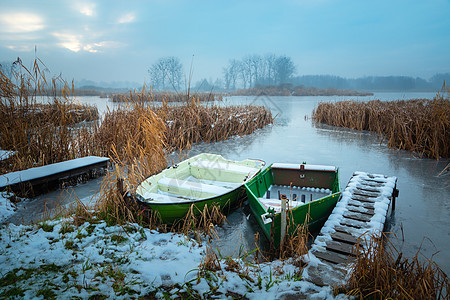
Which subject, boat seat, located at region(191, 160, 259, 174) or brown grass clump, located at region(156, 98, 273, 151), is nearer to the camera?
boat seat, located at region(191, 160, 259, 174)

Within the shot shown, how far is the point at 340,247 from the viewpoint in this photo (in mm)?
3020

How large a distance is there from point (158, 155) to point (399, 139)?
26.1 feet

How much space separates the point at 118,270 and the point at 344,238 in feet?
8.11

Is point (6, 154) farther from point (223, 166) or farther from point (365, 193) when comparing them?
point (365, 193)

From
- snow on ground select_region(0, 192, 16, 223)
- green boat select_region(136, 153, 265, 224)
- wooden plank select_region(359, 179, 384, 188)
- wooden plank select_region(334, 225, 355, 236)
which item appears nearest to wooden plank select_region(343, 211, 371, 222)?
wooden plank select_region(334, 225, 355, 236)

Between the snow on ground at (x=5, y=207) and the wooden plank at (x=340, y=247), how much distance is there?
4.43 m

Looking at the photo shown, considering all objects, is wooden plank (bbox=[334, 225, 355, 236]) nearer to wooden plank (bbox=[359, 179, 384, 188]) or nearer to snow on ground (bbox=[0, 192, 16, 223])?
wooden plank (bbox=[359, 179, 384, 188])

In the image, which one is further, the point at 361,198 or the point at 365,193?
the point at 365,193

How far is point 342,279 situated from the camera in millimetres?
2531

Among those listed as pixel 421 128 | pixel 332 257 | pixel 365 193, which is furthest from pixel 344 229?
pixel 421 128

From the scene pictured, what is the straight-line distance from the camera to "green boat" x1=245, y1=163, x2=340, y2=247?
12.2ft

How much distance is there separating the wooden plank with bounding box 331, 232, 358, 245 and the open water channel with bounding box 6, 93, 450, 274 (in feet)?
1.49

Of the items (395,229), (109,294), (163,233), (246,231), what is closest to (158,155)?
(163,233)

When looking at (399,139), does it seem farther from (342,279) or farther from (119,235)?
(119,235)
